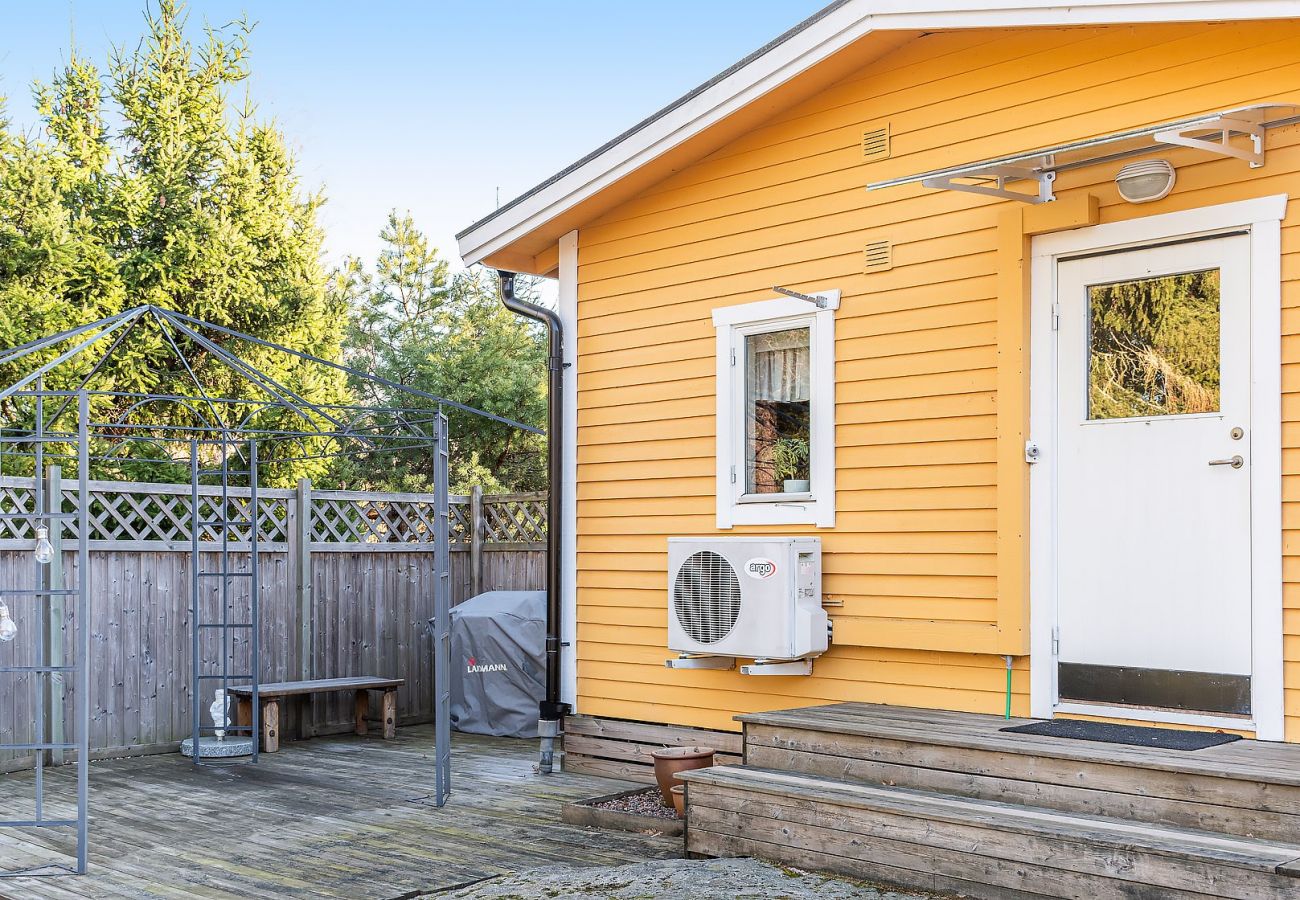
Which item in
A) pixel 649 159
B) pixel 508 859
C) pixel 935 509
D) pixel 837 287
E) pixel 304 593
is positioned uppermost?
pixel 649 159

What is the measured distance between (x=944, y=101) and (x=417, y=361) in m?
14.8

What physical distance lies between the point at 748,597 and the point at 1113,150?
256cm

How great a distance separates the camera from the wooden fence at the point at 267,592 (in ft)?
24.9

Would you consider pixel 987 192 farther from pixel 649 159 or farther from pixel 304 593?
pixel 304 593

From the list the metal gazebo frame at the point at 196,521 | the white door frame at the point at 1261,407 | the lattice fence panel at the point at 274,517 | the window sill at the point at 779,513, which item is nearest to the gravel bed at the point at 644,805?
the metal gazebo frame at the point at 196,521

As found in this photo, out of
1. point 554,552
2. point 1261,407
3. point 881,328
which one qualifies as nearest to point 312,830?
point 554,552

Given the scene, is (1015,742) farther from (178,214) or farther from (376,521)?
(178,214)

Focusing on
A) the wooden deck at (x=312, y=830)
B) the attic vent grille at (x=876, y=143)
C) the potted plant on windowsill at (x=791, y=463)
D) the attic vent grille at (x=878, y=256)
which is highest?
the attic vent grille at (x=876, y=143)

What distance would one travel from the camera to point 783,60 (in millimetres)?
5992

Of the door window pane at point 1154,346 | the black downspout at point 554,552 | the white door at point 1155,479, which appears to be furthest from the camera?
the black downspout at point 554,552

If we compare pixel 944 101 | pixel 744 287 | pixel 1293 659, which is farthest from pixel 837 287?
pixel 1293 659

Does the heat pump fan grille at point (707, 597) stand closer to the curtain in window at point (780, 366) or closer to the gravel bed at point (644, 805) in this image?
the gravel bed at point (644, 805)

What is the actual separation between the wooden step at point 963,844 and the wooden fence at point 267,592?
441 cm

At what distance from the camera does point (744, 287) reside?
21.3 ft
